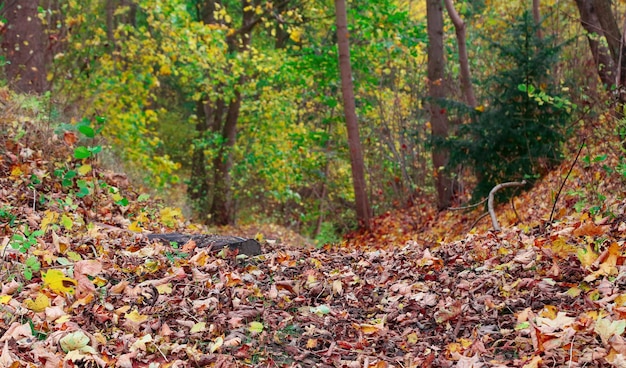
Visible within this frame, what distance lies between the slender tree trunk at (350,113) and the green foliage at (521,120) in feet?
10.1

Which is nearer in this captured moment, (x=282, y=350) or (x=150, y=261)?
(x=282, y=350)

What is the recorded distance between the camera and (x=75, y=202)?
22.2 feet

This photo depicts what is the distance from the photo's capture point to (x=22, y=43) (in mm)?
9359

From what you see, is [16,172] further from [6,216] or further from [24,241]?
[24,241]

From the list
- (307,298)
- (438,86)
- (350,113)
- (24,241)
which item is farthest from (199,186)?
(307,298)

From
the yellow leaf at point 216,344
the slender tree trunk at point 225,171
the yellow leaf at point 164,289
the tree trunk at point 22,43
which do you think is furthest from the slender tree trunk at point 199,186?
the yellow leaf at point 216,344

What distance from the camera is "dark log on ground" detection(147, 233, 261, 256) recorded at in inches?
216

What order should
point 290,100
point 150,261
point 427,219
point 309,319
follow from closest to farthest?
point 309,319 → point 150,261 → point 427,219 → point 290,100

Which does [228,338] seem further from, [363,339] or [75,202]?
[75,202]

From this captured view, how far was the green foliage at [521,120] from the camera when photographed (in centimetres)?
889

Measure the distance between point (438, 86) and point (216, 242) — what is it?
740cm

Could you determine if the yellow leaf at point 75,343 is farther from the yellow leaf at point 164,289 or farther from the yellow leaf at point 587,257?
the yellow leaf at point 587,257

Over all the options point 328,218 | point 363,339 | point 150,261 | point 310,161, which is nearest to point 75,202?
point 150,261

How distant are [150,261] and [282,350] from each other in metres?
1.60
